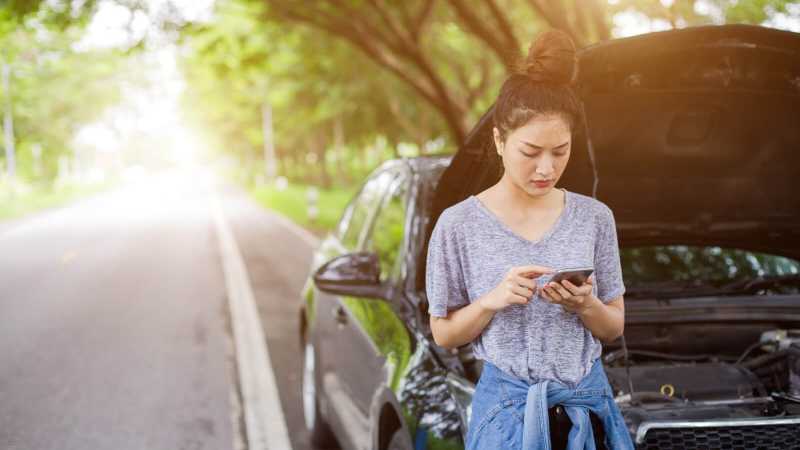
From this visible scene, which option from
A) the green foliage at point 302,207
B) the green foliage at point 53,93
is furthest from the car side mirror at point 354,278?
the green foliage at point 53,93

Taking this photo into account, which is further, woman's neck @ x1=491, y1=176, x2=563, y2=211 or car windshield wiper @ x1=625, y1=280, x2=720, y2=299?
car windshield wiper @ x1=625, y1=280, x2=720, y2=299

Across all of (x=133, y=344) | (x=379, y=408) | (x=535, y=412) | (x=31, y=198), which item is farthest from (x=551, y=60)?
(x=31, y=198)

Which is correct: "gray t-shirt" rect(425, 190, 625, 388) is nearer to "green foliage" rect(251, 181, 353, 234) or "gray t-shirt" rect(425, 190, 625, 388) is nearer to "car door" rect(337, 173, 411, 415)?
"car door" rect(337, 173, 411, 415)

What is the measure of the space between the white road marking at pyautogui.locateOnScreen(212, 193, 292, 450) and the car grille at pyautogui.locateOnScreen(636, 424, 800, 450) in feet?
9.47

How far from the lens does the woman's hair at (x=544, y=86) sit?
1.91 meters

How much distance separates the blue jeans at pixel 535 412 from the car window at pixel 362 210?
222 cm

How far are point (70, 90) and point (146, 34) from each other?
132 feet

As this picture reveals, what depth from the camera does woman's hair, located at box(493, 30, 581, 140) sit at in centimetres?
191

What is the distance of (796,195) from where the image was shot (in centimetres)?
328

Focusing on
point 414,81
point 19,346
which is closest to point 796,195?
point 19,346

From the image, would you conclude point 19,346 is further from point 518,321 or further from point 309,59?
point 309,59

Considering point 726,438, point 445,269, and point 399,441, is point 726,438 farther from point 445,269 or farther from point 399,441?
point 399,441

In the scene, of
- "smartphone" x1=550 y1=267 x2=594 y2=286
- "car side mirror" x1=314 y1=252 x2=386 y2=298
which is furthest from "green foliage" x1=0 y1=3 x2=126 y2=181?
"smartphone" x1=550 y1=267 x2=594 y2=286

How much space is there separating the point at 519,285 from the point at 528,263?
0.15 meters
